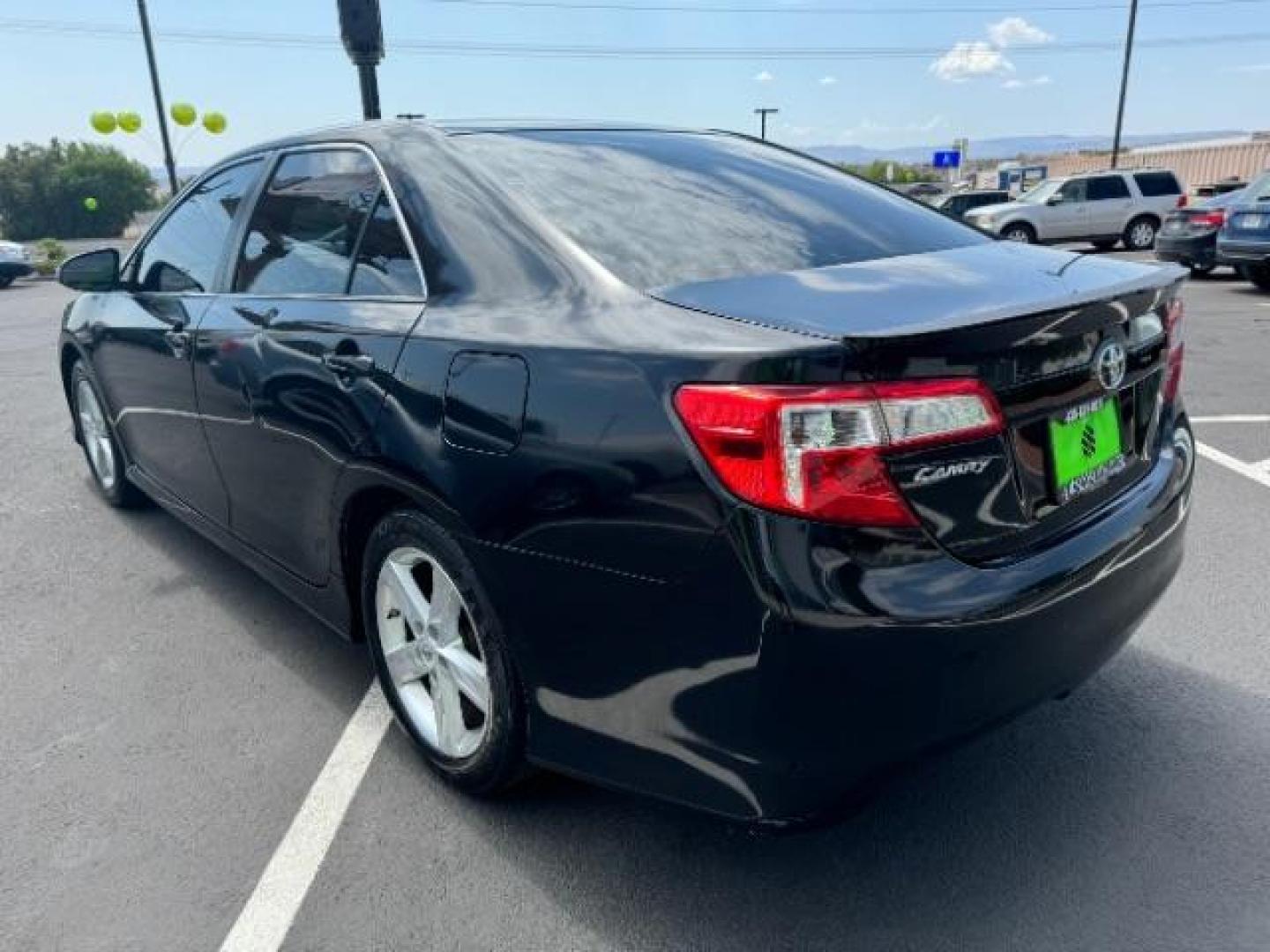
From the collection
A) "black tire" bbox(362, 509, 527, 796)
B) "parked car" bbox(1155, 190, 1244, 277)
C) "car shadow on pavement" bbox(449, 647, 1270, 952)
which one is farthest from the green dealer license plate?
"parked car" bbox(1155, 190, 1244, 277)

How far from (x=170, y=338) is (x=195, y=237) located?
1.44 feet

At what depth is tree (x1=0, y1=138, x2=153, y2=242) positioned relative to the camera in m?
60.2

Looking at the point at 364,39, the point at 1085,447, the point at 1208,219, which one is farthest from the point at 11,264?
the point at 1085,447

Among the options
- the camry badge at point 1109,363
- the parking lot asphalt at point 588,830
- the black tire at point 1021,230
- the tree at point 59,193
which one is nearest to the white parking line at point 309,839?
the parking lot asphalt at point 588,830

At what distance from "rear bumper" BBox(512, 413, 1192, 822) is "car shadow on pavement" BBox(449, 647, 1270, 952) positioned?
16 centimetres

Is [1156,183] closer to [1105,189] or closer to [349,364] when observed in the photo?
[1105,189]

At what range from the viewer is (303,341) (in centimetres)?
265

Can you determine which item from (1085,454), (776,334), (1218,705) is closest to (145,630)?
(776,334)

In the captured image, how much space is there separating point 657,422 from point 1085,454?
920 millimetres

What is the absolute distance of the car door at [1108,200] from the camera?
21.4 m

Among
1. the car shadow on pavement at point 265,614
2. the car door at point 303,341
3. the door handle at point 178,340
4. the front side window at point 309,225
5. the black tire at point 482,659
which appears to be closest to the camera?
the black tire at point 482,659

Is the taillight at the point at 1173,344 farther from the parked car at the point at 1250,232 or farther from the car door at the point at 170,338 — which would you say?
the parked car at the point at 1250,232

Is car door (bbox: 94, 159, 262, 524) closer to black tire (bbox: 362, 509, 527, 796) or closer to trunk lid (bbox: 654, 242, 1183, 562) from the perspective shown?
black tire (bbox: 362, 509, 527, 796)

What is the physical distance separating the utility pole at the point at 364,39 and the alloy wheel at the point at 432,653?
17.4 ft
